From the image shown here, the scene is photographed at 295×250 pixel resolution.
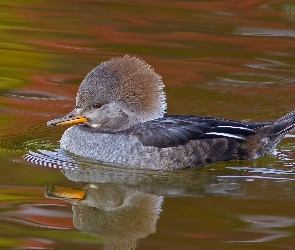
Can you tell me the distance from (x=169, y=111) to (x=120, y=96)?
2.03 meters

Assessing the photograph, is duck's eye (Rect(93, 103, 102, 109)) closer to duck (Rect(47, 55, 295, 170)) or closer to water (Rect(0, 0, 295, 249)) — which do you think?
duck (Rect(47, 55, 295, 170))

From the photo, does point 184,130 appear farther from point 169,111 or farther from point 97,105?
point 169,111

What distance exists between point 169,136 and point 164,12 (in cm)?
677

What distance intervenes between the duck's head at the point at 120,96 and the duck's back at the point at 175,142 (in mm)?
153

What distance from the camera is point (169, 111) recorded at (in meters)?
11.8

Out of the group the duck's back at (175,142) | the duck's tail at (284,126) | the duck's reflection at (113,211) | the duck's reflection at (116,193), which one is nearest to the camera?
the duck's reflection at (113,211)

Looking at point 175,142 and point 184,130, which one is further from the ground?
point 184,130

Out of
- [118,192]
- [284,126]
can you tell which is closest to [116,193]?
[118,192]

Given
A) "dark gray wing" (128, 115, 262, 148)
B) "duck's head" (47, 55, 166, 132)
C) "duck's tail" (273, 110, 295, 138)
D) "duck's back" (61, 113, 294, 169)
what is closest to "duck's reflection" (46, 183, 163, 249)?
"duck's back" (61, 113, 294, 169)

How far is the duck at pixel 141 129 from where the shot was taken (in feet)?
31.6

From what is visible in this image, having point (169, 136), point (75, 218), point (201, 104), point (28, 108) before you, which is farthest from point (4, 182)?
point (201, 104)

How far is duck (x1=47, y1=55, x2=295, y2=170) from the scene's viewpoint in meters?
9.63

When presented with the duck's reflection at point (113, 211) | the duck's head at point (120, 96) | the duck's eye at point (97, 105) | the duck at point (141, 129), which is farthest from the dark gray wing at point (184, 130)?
the duck's reflection at point (113, 211)

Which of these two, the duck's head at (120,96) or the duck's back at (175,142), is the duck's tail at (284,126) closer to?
the duck's back at (175,142)
